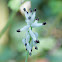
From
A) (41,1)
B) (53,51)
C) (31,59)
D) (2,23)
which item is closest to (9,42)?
(2,23)

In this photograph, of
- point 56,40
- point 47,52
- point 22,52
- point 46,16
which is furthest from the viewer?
point 46,16

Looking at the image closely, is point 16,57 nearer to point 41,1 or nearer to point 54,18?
point 54,18

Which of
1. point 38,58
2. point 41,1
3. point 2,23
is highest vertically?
point 41,1

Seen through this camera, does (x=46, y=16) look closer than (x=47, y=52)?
No

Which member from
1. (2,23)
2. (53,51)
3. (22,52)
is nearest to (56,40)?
(53,51)

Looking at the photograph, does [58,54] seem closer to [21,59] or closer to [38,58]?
[38,58]

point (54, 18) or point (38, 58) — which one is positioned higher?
point (54, 18)

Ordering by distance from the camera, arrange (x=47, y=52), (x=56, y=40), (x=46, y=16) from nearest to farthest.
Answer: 1. (x=47, y=52)
2. (x=56, y=40)
3. (x=46, y=16)

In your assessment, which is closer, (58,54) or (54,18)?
(58,54)

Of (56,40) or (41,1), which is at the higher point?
(41,1)
